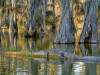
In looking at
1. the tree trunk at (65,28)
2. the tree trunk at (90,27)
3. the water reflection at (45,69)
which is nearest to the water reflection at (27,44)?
the tree trunk at (65,28)

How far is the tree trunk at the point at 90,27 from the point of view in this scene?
31734mm

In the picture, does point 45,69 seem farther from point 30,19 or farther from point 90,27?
point 30,19

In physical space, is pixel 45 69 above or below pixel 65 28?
below

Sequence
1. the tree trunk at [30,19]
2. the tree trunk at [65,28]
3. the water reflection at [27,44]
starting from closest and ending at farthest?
the water reflection at [27,44] → the tree trunk at [65,28] → the tree trunk at [30,19]

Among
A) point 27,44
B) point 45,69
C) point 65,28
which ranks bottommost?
point 27,44

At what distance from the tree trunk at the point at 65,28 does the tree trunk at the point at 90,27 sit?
1.22 m

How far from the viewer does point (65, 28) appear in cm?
3130

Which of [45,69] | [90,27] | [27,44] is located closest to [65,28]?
[90,27]

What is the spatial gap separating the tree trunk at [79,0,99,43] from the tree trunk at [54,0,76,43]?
122cm

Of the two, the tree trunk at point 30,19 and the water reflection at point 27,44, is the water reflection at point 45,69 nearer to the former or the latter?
the water reflection at point 27,44

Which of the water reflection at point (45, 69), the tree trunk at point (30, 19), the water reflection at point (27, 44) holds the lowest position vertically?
the water reflection at point (27, 44)

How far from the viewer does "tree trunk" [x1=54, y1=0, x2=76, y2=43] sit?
102 feet

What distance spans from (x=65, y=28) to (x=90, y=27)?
253 cm

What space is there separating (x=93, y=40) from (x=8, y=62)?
17.5 m
